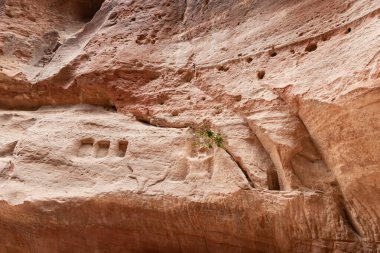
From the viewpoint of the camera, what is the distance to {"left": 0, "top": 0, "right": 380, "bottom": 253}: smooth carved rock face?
3.84 metres

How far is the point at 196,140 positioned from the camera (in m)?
4.77

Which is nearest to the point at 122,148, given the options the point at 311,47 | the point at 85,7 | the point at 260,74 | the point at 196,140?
the point at 196,140

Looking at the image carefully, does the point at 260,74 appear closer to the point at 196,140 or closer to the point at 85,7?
the point at 196,140

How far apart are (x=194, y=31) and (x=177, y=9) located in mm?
691

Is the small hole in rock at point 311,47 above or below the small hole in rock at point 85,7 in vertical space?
below

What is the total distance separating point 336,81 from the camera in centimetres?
388

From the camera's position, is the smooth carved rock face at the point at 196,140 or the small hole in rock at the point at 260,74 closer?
the smooth carved rock face at the point at 196,140

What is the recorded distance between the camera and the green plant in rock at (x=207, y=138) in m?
4.62

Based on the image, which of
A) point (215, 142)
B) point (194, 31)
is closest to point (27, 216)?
point (215, 142)

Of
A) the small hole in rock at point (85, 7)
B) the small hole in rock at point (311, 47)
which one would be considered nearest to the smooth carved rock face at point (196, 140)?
the small hole in rock at point (311, 47)

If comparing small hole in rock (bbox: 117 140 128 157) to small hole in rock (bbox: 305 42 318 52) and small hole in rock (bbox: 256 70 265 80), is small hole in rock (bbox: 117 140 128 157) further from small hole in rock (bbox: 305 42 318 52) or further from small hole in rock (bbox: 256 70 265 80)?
small hole in rock (bbox: 305 42 318 52)

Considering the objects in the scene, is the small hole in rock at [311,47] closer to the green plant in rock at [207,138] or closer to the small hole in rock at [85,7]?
the green plant in rock at [207,138]

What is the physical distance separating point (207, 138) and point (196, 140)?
0.43 feet

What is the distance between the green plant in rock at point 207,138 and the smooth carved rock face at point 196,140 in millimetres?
65
